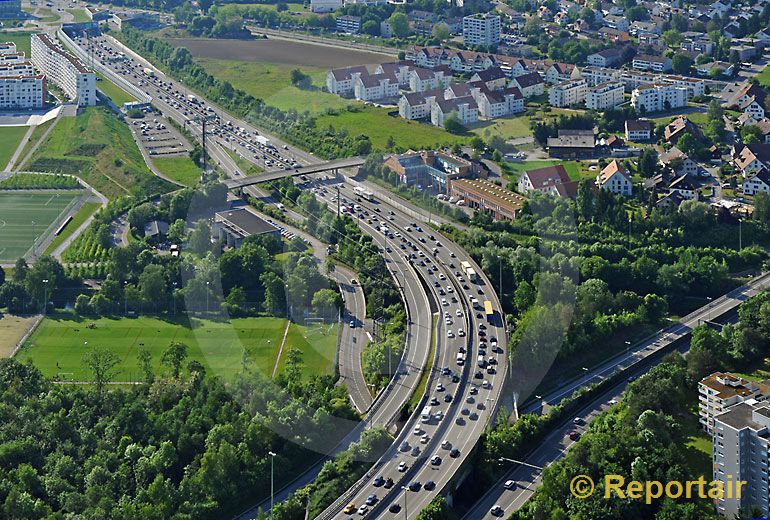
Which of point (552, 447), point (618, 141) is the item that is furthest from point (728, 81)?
point (552, 447)

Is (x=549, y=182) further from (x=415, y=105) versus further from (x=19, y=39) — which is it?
(x=19, y=39)

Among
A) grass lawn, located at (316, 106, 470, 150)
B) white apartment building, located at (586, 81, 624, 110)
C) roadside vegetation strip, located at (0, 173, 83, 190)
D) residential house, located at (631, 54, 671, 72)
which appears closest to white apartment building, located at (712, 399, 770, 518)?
grass lawn, located at (316, 106, 470, 150)

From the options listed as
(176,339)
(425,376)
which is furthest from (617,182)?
(176,339)

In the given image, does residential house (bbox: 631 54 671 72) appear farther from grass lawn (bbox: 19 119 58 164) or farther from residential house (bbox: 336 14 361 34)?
grass lawn (bbox: 19 119 58 164)

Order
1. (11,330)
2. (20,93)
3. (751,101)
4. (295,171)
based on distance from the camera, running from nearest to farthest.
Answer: (11,330), (295,171), (751,101), (20,93)

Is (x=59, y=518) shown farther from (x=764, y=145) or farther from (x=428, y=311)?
(x=764, y=145)

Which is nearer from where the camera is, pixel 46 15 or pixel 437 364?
pixel 437 364
